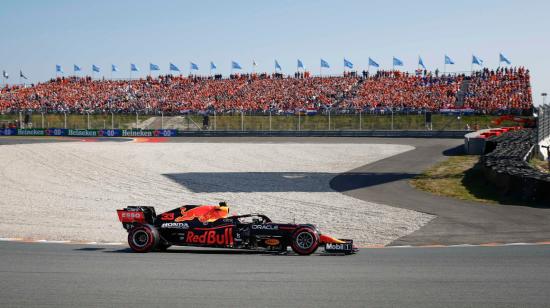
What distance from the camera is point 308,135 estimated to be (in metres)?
57.7

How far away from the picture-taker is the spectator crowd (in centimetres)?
6134

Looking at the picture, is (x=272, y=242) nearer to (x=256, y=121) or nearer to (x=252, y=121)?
(x=256, y=121)

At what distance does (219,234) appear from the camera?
12.7 m

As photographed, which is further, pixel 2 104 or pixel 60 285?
pixel 2 104

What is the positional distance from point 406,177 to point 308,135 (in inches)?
1168

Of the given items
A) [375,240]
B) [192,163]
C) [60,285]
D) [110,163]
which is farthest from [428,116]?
[60,285]

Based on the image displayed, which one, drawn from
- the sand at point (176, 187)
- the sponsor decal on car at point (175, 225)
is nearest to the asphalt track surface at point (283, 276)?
the sponsor decal on car at point (175, 225)

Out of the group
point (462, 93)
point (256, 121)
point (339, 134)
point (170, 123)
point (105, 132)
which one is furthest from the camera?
point (462, 93)

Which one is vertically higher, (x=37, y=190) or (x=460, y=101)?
(x=460, y=101)

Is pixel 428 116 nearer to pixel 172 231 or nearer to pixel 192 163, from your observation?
pixel 192 163

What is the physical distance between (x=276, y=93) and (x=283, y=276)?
6132 cm

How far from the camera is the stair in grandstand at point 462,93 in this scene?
60.7m

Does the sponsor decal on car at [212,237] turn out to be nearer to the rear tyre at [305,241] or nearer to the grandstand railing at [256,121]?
the rear tyre at [305,241]

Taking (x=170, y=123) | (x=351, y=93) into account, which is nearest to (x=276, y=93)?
(x=351, y=93)
